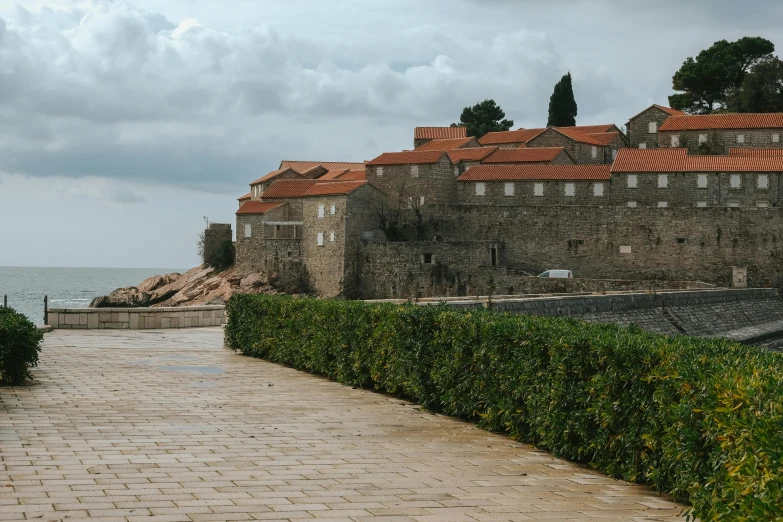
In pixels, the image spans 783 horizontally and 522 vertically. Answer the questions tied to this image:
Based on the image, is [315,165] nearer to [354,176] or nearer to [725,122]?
[354,176]

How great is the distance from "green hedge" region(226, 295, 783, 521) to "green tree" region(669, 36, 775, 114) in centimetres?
8000

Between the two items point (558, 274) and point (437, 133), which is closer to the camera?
point (558, 274)

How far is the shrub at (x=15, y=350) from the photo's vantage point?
1271cm

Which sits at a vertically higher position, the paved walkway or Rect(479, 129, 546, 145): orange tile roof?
Rect(479, 129, 546, 145): orange tile roof

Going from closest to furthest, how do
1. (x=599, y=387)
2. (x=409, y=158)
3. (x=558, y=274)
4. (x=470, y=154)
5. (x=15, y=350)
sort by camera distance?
1. (x=599, y=387)
2. (x=15, y=350)
3. (x=558, y=274)
4. (x=409, y=158)
5. (x=470, y=154)

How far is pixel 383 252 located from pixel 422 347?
43.9 m

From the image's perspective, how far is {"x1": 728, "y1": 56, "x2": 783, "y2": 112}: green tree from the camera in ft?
260

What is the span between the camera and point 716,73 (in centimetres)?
8631

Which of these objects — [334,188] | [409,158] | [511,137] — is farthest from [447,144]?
[334,188]

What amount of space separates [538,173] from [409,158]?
8.30 metres

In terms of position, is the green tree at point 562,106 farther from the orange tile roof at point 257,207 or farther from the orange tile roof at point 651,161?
the orange tile roof at point 257,207

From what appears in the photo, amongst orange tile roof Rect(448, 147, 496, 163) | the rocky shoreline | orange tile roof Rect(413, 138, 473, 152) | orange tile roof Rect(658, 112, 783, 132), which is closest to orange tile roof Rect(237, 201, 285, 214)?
the rocky shoreline

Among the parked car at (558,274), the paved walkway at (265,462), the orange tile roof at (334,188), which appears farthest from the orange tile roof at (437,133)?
the paved walkway at (265,462)

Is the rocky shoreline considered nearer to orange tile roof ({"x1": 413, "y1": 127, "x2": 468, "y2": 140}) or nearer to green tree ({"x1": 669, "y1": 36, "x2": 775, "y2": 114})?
orange tile roof ({"x1": 413, "y1": 127, "x2": 468, "y2": 140})
